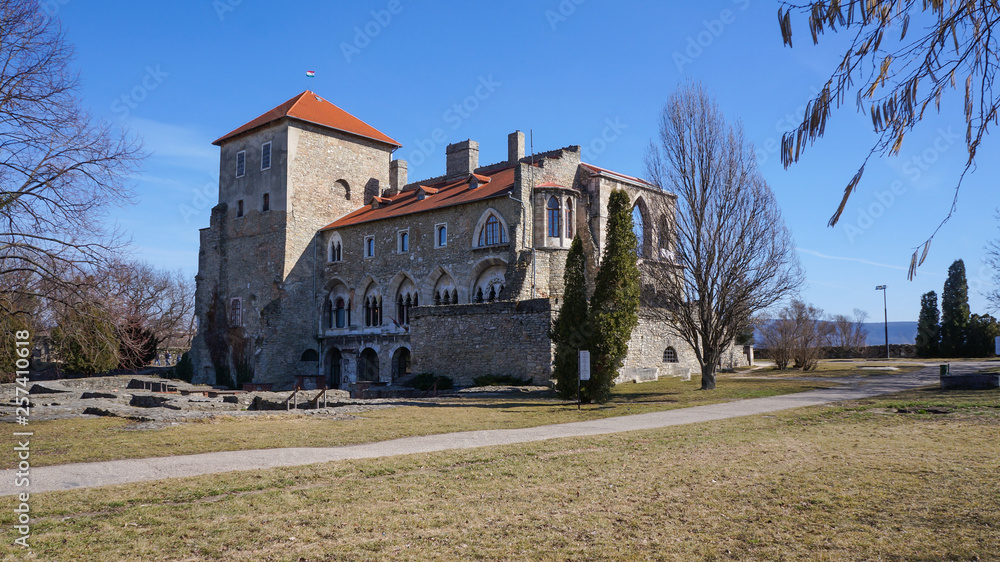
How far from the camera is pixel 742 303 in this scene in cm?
2506

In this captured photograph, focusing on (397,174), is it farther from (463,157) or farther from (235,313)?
(235,313)

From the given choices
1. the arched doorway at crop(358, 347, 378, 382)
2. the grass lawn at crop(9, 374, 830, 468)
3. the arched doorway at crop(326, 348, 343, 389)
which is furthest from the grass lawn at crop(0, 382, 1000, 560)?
the arched doorway at crop(326, 348, 343, 389)

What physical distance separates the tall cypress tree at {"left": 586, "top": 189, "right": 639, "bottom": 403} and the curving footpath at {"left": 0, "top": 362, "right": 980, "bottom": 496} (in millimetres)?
3218

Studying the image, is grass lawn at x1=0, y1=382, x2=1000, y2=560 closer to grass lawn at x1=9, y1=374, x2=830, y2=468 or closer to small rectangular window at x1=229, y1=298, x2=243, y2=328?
grass lawn at x1=9, y1=374, x2=830, y2=468

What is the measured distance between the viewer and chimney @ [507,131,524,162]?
127 feet

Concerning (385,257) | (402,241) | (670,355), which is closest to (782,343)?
(670,355)

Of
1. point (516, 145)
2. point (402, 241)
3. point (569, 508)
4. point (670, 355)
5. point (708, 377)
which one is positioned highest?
point (516, 145)

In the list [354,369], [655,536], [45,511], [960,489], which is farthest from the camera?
[354,369]

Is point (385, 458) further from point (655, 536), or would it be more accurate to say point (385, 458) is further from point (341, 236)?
point (341, 236)

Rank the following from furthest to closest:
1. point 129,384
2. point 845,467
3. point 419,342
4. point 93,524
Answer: point 129,384, point 419,342, point 845,467, point 93,524

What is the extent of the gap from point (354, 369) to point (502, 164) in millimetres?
14821

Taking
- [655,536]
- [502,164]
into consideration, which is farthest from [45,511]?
[502,164]

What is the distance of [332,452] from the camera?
10.9 m

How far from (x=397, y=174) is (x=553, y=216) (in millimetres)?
18124
